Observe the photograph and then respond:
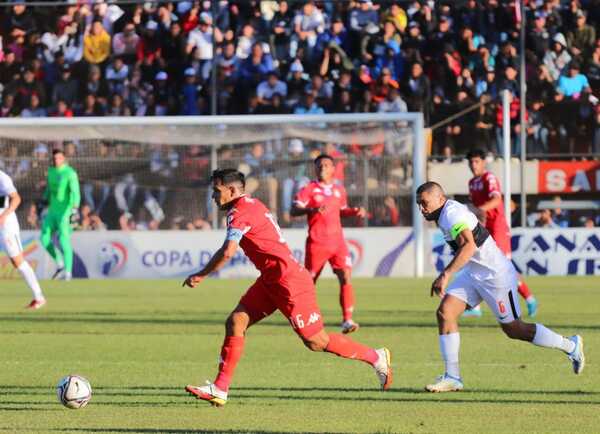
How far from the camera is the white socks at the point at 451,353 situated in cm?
1034

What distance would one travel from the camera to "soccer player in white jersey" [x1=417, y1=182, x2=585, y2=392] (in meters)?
10.1

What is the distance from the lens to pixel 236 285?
24.3 meters

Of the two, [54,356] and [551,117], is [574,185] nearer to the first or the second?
[551,117]

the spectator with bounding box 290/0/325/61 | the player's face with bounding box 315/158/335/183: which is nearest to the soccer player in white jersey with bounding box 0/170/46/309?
the player's face with bounding box 315/158/335/183

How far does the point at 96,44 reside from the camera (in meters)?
27.9

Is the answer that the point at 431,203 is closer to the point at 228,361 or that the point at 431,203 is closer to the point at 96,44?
the point at 228,361

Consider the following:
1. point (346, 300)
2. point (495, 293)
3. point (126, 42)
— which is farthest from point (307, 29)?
point (495, 293)

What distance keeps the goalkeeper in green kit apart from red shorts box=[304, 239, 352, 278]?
32.3 ft

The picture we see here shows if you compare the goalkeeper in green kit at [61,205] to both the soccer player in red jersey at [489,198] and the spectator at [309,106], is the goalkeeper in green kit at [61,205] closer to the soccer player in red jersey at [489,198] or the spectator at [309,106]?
the spectator at [309,106]

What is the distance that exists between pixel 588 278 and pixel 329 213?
1043 centimetres

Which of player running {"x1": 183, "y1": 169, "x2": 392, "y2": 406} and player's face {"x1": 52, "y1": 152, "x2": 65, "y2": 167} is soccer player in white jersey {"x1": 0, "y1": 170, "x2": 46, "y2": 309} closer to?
player's face {"x1": 52, "y1": 152, "x2": 65, "y2": 167}

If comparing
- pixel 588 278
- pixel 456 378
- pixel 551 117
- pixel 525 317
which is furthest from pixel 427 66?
pixel 456 378

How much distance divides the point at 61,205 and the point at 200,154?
354 cm

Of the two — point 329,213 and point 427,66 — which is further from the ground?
point 427,66
